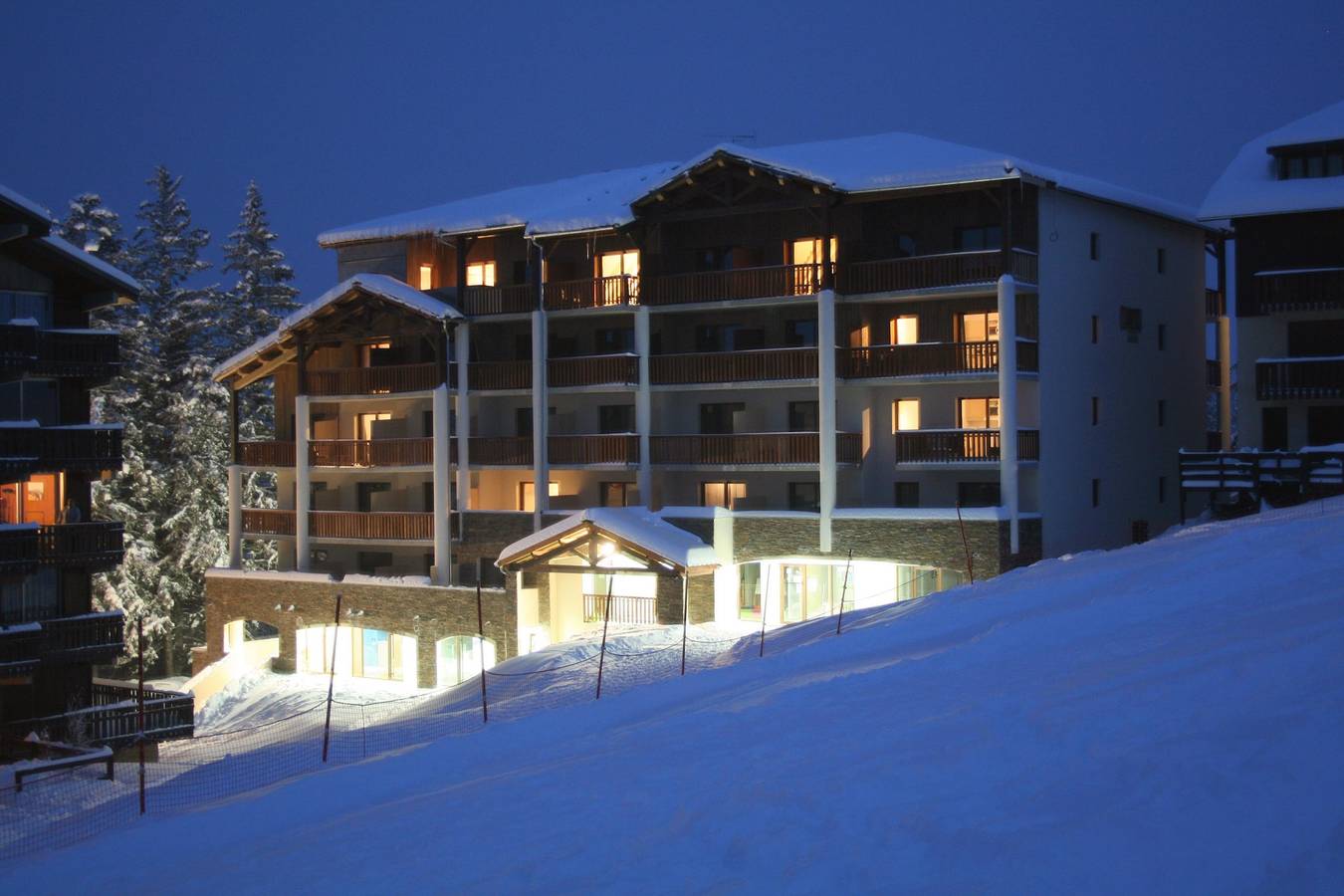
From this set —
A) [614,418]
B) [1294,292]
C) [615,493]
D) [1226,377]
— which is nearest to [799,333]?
[614,418]

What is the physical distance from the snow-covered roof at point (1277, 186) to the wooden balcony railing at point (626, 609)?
61.6 ft

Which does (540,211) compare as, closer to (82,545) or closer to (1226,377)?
(82,545)

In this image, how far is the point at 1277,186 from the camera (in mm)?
38000

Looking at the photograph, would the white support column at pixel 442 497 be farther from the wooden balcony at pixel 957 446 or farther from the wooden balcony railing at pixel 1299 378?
the wooden balcony railing at pixel 1299 378

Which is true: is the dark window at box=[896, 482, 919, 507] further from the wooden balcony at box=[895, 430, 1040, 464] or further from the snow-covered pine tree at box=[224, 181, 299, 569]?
the snow-covered pine tree at box=[224, 181, 299, 569]

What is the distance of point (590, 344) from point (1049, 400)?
15.3 meters

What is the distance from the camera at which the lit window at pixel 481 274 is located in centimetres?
4769

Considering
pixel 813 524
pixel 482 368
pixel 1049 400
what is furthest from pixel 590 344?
pixel 1049 400

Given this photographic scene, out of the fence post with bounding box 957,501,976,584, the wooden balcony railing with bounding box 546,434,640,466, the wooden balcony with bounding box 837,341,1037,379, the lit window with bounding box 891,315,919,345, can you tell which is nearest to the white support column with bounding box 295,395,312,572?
the wooden balcony railing with bounding box 546,434,640,466

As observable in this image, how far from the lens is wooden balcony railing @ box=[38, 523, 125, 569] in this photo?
1298 inches

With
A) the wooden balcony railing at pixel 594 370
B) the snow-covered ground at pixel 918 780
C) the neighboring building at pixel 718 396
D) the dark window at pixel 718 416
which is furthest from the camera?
the dark window at pixel 718 416

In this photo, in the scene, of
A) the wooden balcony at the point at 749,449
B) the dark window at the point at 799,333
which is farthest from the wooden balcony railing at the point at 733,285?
the wooden balcony at the point at 749,449

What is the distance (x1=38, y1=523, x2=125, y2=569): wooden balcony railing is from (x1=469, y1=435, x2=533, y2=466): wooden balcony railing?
13.0 meters

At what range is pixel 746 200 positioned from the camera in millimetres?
42312
